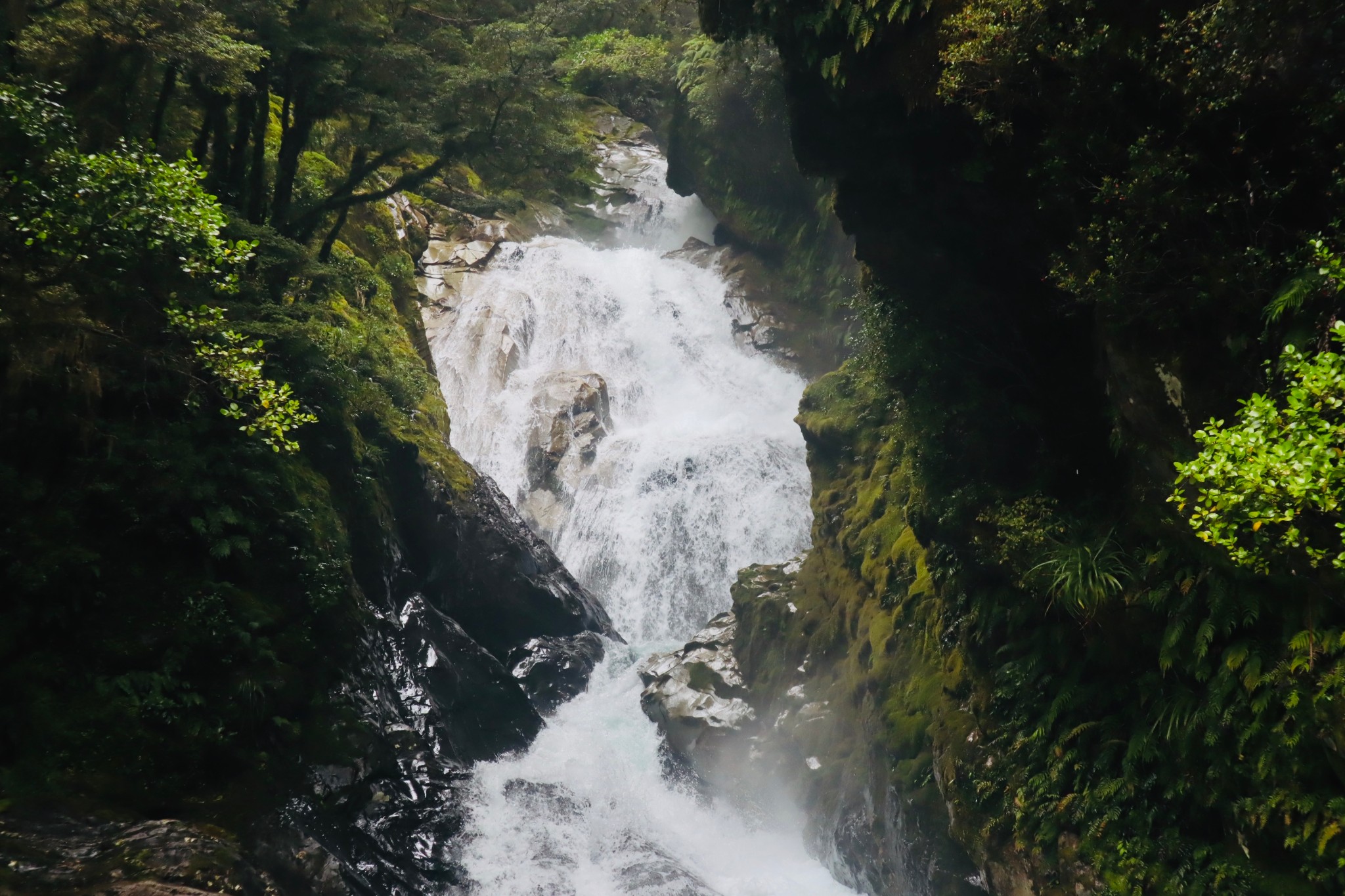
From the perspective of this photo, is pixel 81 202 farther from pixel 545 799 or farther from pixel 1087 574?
pixel 545 799

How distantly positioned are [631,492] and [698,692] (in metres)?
7.39

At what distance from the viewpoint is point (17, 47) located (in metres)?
8.72

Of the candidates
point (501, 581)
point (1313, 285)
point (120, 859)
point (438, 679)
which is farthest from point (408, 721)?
point (1313, 285)

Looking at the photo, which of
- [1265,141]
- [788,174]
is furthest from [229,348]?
[788,174]

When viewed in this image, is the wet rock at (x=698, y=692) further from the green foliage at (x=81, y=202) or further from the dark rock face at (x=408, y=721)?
the green foliage at (x=81, y=202)

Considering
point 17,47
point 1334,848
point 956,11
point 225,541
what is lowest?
point 225,541

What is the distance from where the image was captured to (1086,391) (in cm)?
867

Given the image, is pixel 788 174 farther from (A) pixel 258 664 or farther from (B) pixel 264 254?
(A) pixel 258 664

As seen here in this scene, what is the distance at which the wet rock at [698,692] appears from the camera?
15.1 metres

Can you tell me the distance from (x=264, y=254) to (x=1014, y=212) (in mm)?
9841

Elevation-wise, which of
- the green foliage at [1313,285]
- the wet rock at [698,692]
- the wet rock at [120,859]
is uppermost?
the green foliage at [1313,285]

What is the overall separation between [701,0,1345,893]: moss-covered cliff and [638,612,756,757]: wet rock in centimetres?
327

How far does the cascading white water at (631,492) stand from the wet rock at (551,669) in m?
0.40

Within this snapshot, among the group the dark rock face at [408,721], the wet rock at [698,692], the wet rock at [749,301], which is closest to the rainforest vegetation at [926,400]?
the dark rock face at [408,721]
